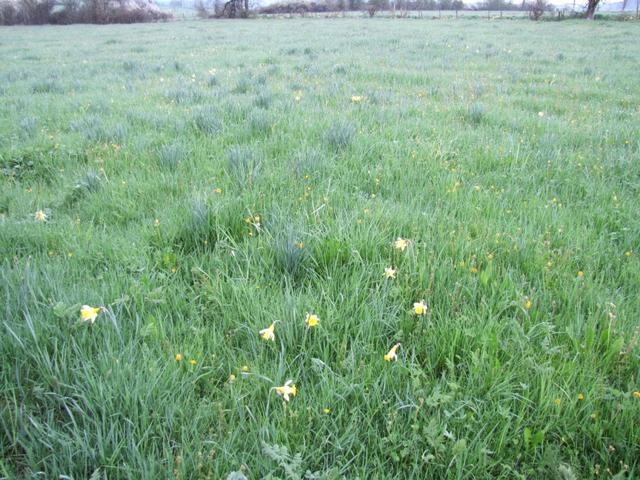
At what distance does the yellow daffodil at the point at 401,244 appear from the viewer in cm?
234

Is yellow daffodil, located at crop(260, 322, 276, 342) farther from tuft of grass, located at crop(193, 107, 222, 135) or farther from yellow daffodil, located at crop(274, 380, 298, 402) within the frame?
tuft of grass, located at crop(193, 107, 222, 135)

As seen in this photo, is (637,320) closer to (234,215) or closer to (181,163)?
(234,215)

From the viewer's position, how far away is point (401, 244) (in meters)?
2.34

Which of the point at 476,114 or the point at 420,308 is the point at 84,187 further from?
the point at 476,114

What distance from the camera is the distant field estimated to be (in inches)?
56.0

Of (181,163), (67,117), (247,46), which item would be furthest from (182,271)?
(247,46)

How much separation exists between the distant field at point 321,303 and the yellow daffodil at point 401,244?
0.9 inches

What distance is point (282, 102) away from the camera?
20.2 feet

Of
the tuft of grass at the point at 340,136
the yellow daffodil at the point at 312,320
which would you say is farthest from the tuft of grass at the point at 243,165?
the yellow daffodil at the point at 312,320

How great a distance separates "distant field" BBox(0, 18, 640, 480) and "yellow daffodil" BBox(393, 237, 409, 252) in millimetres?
24

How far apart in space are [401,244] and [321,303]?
605 mm

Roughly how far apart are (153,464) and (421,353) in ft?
3.66

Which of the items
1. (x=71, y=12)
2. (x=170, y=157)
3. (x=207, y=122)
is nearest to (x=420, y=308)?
(x=170, y=157)

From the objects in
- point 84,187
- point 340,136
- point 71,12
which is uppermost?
point 71,12
